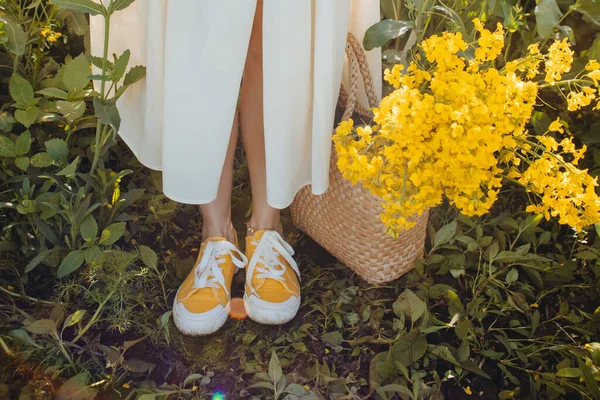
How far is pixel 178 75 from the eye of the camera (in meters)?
1.08

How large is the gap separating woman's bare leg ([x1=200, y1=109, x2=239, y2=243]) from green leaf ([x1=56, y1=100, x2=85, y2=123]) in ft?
1.14

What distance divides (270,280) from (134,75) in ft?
1.89

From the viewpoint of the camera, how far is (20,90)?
1214mm

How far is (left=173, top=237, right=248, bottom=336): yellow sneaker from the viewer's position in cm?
127

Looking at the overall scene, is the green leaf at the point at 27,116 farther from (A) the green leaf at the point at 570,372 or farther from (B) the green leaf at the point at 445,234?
(A) the green leaf at the point at 570,372

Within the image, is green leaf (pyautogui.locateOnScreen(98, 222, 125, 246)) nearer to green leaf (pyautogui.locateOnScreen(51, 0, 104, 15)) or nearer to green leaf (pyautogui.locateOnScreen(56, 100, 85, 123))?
green leaf (pyautogui.locateOnScreen(56, 100, 85, 123))

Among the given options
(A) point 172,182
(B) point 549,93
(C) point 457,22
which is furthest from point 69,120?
(B) point 549,93

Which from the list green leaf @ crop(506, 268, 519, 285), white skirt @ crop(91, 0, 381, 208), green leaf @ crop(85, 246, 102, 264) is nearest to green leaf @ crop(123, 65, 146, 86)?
white skirt @ crop(91, 0, 381, 208)

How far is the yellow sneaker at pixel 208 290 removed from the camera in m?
1.27

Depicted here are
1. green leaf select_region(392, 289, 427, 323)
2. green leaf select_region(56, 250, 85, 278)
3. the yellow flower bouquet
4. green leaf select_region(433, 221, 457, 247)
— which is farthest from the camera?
green leaf select_region(433, 221, 457, 247)

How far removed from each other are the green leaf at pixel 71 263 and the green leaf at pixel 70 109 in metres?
0.30

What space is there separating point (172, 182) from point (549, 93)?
1209 millimetres

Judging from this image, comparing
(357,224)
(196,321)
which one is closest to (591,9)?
(357,224)

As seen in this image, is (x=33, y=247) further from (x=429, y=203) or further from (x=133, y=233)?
(x=429, y=203)
